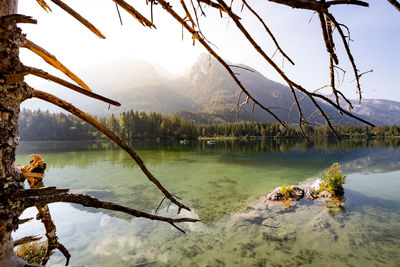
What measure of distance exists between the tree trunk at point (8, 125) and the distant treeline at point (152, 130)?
3779 inches

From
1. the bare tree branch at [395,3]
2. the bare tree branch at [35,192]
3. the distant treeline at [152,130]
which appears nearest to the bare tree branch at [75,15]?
the bare tree branch at [35,192]

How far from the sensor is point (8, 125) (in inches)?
26.3

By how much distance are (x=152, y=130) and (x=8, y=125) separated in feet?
338

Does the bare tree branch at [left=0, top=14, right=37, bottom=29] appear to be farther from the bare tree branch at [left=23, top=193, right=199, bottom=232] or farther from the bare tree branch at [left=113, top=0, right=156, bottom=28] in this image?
the bare tree branch at [left=23, top=193, right=199, bottom=232]

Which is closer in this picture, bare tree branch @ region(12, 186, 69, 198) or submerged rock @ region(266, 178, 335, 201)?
bare tree branch @ region(12, 186, 69, 198)

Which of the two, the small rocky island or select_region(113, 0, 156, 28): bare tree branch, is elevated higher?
select_region(113, 0, 156, 28): bare tree branch

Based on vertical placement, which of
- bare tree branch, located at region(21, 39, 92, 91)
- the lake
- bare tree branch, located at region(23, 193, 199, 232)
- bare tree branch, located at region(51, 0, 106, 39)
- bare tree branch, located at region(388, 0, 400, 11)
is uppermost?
bare tree branch, located at region(388, 0, 400, 11)

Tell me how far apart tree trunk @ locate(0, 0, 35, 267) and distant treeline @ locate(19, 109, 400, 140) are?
9599 centimetres

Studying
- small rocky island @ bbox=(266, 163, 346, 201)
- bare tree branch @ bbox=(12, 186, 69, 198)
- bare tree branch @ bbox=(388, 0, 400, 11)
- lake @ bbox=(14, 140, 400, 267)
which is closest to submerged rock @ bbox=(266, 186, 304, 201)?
small rocky island @ bbox=(266, 163, 346, 201)

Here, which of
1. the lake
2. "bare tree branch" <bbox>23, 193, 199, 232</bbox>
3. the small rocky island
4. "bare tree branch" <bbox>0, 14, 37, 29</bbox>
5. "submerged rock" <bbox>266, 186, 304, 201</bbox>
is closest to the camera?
"bare tree branch" <bbox>0, 14, 37, 29</bbox>

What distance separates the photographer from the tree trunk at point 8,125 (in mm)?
637

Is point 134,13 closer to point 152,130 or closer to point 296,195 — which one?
point 296,195

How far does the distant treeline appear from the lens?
98125 mm

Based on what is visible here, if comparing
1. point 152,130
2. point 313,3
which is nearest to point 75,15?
point 313,3
